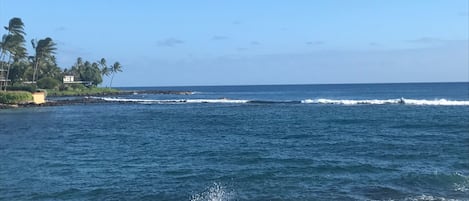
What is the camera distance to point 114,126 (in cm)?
4612

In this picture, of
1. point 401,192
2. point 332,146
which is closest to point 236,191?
point 401,192

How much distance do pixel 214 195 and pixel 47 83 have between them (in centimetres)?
11733

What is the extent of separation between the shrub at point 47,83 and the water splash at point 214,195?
115 m

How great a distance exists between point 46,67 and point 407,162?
124 meters

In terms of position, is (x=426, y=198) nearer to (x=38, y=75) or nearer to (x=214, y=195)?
(x=214, y=195)

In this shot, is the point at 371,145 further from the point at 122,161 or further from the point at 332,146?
the point at 122,161

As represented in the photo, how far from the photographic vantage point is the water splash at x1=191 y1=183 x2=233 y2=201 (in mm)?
16828

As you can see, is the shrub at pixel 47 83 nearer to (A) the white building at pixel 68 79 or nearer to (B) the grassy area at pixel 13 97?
(A) the white building at pixel 68 79

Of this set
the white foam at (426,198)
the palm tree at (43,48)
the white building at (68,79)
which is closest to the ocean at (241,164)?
the white foam at (426,198)

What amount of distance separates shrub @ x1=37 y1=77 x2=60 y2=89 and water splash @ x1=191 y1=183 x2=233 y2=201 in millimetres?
114859

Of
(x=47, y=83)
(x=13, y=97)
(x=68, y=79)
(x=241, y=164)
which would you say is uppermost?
(x=68, y=79)

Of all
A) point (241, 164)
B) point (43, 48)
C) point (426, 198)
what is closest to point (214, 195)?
point (241, 164)

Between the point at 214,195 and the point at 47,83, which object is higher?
the point at 47,83

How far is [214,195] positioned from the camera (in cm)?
1734
